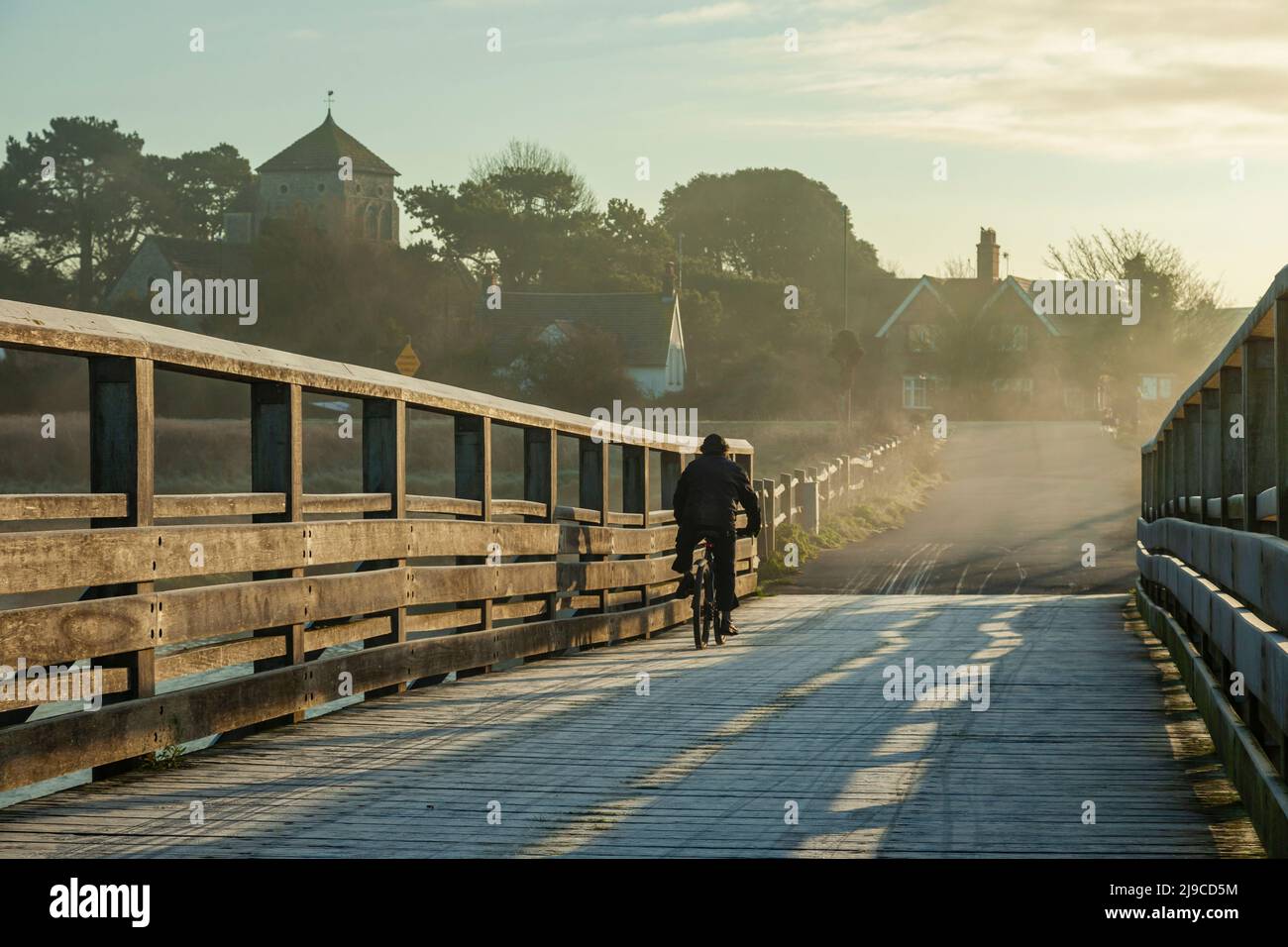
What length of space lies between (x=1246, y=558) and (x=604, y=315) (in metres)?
75.5

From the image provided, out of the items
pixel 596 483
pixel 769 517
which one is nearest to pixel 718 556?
pixel 596 483

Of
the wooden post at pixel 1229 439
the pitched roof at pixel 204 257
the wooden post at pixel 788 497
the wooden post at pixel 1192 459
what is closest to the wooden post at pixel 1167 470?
the wooden post at pixel 1192 459

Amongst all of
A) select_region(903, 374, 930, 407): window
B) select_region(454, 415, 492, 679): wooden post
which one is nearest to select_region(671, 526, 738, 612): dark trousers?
select_region(454, 415, 492, 679): wooden post

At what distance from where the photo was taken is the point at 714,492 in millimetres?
13320

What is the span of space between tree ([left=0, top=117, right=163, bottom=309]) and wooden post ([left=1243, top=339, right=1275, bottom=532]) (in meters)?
75.3

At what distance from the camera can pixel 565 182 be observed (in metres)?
90.4

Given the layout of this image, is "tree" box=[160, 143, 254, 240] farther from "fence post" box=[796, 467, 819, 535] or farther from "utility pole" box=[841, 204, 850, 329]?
"fence post" box=[796, 467, 819, 535]

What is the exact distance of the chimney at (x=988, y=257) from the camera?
93.1 meters

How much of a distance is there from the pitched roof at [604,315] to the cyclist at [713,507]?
205 feet

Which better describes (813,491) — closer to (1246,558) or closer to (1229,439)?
(1229,439)

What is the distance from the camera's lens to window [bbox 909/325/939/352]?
283 ft

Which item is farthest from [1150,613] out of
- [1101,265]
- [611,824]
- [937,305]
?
[937,305]

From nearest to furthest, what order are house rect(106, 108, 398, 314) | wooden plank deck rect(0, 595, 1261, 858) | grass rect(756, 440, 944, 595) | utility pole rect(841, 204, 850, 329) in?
1. wooden plank deck rect(0, 595, 1261, 858)
2. grass rect(756, 440, 944, 595)
3. utility pole rect(841, 204, 850, 329)
4. house rect(106, 108, 398, 314)
